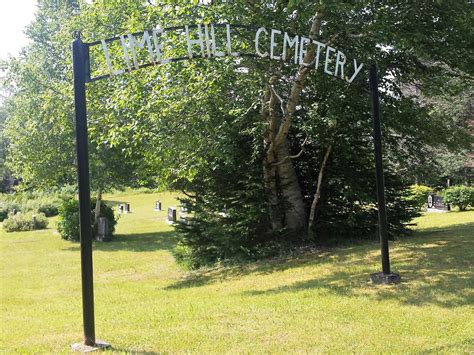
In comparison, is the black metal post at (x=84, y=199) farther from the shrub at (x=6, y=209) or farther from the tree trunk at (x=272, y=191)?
the shrub at (x=6, y=209)

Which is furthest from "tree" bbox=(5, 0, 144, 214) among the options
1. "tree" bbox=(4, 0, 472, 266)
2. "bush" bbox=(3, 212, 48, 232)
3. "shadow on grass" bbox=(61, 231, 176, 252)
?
"tree" bbox=(4, 0, 472, 266)

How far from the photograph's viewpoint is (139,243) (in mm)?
22594

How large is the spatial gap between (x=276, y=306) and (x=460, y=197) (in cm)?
2175

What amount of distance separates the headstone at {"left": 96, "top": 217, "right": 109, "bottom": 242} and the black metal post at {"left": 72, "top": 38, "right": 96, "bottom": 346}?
19.3 metres

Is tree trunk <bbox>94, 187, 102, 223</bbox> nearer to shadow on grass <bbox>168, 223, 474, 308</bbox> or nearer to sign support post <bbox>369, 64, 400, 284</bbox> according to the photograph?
shadow on grass <bbox>168, 223, 474, 308</bbox>

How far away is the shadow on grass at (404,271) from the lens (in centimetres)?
718

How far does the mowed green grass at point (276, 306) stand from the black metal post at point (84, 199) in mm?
387

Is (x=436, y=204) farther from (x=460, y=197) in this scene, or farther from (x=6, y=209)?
(x=6, y=209)

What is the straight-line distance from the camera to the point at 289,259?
1219cm

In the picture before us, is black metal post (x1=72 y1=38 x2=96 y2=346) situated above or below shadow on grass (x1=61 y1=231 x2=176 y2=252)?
above

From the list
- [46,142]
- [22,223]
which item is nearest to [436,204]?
[46,142]

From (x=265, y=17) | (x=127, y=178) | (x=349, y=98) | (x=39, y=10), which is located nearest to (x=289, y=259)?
(x=349, y=98)

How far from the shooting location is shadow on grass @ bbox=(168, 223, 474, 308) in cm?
718

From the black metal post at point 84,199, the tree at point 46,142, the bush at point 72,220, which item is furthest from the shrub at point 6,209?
the black metal post at point 84,199
